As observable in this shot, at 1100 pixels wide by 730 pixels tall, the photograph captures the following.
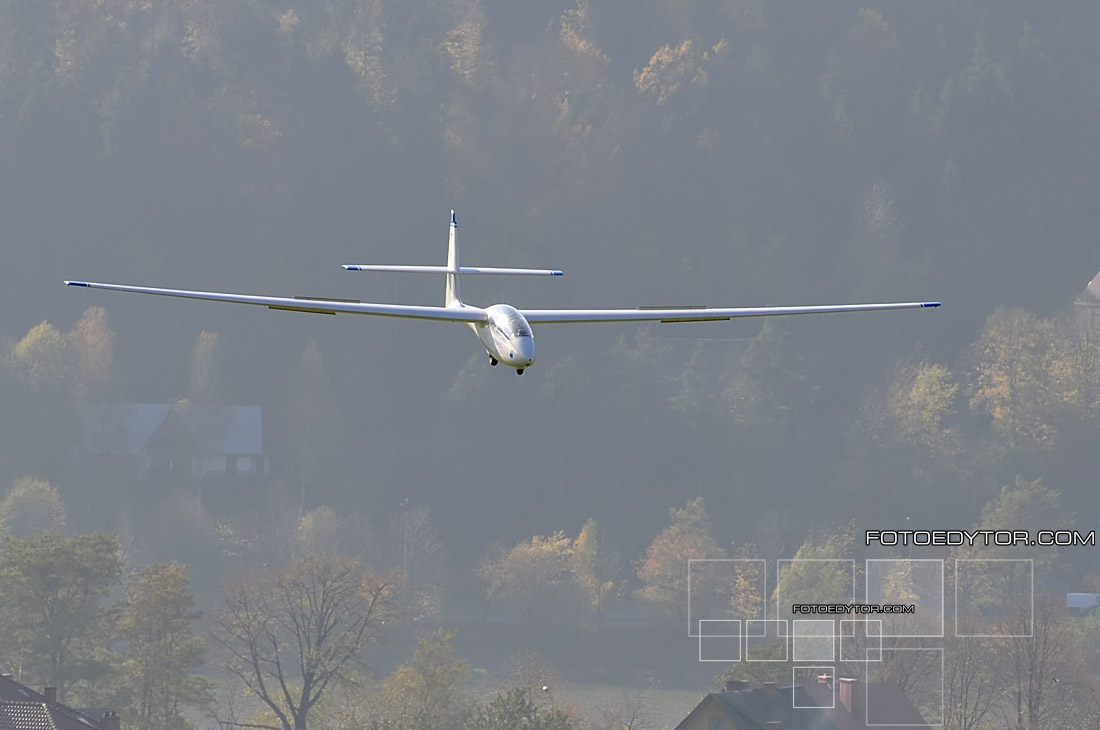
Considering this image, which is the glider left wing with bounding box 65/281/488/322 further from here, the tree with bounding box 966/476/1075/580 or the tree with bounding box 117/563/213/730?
the tree with bounding box 966/476/1075/580

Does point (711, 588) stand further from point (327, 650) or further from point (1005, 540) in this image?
point (327, 650)

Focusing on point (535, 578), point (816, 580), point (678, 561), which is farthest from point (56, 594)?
point (678, 561)

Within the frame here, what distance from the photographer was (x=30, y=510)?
186125 millimetres

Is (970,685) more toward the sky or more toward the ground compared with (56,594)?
more toward the ground

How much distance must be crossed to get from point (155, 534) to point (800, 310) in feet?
501

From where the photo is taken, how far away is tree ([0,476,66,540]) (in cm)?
18338

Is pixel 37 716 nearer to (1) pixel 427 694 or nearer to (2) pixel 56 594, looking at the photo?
(2) pixel 56 594

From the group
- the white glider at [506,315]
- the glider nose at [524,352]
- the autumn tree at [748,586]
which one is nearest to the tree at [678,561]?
the autumn tree at [748,586]

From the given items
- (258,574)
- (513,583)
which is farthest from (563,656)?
(258,574)

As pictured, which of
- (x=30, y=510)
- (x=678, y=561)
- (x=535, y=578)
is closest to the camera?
(x=535, y=578)

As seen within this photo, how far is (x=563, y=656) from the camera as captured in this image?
16362cm

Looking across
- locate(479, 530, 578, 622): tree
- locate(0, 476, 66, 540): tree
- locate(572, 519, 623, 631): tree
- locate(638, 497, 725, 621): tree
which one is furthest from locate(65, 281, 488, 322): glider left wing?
locate(0, 476, 66, 540): tree

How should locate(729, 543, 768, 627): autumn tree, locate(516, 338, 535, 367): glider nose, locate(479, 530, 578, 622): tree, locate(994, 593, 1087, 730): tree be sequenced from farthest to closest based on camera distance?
1. locate(479, 530, 578, 622): tree
2. locate(729, 543, 768, 627): autumn tree
3. locate(994, 593, 1087, 730): tree
4. locate(516, 338, 535, 367): glider nose

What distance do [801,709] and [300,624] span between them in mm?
37795
